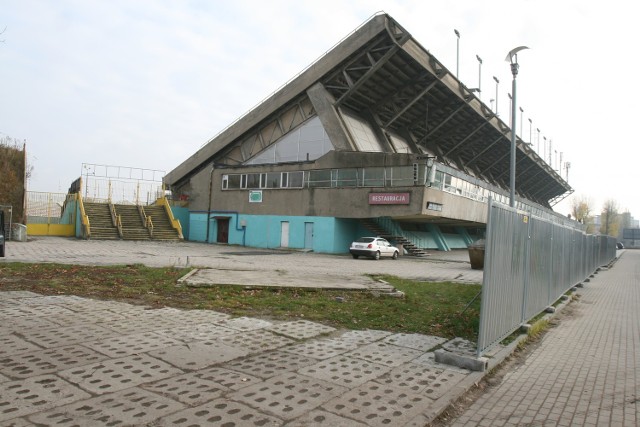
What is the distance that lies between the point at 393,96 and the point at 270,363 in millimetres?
39242

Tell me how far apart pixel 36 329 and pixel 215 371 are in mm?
3114

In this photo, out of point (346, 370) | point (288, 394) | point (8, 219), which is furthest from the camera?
point (8, 219)

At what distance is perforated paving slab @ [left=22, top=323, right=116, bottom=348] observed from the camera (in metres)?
5.86

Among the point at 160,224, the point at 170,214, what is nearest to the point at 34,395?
the point at 160,224

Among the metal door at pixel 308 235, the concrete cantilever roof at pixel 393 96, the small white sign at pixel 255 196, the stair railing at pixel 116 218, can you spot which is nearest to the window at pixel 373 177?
the metal door at pixel 308 235

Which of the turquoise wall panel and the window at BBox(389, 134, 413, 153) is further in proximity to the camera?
the window at BBox(389, 134, 413, 153)

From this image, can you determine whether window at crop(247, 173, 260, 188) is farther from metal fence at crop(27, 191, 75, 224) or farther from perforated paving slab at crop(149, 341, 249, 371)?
perforated paving slab at crop(149, 341, 249, 371)

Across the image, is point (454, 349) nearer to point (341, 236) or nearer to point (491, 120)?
point (341, 236)

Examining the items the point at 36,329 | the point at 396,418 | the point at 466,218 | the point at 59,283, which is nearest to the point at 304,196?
the point at 466,218

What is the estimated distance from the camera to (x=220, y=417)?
12.7 ft

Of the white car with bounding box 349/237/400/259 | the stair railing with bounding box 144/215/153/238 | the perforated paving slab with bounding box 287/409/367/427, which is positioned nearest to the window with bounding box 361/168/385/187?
the white car with bounding box 349/237/400/259

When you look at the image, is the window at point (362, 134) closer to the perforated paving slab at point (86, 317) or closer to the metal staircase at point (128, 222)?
the metal staircase at point (128, 222)

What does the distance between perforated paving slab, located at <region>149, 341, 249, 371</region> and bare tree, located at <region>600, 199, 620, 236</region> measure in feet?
370

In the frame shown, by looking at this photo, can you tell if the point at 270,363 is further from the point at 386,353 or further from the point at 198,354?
the point at 386,353
